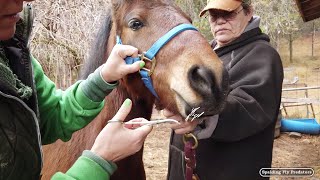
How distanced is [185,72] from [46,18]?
6.98 metres

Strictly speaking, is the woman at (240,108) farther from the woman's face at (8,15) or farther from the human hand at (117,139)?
the woman's face at (8,15)

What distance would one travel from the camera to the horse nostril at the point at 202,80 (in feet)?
5.89

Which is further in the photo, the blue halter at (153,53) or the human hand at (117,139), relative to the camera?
the blue halter at (153,53)

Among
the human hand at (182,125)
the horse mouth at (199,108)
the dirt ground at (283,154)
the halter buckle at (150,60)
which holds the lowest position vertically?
the dirt ground at (283,154)

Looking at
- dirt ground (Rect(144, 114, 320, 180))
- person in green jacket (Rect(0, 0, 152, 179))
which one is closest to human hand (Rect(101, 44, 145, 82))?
person in green jacket (Rect(0, 0, 152, 179))

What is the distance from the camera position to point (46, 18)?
808 centimetres

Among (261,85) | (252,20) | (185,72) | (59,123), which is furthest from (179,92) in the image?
(252,20)

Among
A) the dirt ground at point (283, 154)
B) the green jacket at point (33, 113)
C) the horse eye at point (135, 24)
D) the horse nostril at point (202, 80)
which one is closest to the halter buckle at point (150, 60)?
the horse eye at point (135, 24)

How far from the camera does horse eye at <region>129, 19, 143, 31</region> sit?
222 centimetres

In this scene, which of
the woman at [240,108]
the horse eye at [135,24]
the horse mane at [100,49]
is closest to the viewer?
the horse eye at [135,24]

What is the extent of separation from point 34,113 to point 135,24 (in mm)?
1040

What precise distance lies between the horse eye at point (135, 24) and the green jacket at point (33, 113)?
0.62 metres

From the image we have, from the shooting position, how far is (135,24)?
224 centimetres

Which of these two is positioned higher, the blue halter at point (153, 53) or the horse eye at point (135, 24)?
the horse eye at point (135, 24)
